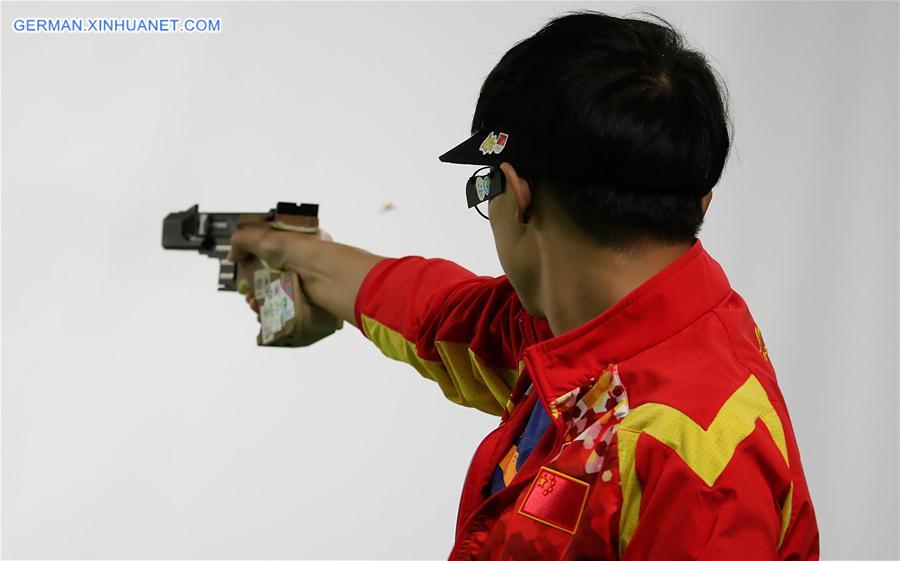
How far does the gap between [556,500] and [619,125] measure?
0.92 ft

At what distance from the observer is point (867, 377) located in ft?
6.01

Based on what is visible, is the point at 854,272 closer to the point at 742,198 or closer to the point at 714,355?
the point at 742,198

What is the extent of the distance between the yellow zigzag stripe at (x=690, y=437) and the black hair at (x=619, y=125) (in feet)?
0.47

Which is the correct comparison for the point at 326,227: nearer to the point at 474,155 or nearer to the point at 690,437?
the point at 474,155

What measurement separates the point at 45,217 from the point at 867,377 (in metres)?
1.51

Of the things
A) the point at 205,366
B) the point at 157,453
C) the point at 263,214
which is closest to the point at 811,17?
the point at 263,214

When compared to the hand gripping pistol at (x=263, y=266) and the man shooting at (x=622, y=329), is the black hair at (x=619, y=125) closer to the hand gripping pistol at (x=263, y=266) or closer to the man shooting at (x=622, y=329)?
the man shooting at (x=622, y=329)

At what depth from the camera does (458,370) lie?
43.1 inches

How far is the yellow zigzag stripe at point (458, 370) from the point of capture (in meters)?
1.06

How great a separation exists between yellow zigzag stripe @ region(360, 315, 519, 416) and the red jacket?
0.57ft

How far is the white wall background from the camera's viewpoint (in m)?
1.78

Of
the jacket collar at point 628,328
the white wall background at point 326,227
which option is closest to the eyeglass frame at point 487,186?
the jacket collar at point 628,328

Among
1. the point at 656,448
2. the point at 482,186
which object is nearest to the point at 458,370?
the point at 482,186

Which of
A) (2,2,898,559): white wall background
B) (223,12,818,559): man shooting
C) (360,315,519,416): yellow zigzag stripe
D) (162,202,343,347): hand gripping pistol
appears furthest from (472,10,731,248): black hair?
(2,2,898,559): white wall background
